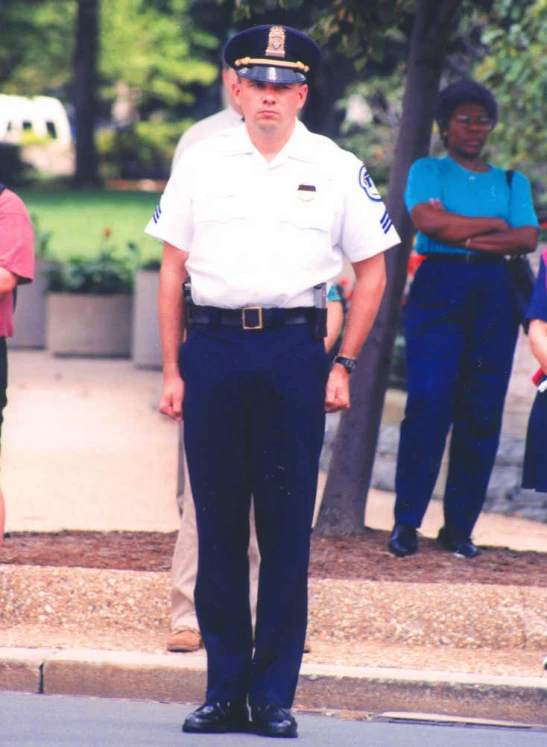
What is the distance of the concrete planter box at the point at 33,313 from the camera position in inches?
617

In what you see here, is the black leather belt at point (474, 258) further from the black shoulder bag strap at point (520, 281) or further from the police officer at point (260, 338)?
the police officer at point (260, 338)

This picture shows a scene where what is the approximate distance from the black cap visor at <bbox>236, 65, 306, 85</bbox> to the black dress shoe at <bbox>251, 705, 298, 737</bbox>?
1866mm

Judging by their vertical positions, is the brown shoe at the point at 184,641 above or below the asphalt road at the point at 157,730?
above

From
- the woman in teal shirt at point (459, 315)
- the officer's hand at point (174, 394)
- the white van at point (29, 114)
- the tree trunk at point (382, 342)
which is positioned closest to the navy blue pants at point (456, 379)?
the woman in teal shirt at point (459, 315)

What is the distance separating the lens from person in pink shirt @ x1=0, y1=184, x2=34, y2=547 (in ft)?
18.4

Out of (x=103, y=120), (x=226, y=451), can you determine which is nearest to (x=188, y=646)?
(x=226, y=451)

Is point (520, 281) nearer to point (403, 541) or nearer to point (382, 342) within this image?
point (382, 342)

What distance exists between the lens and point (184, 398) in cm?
464

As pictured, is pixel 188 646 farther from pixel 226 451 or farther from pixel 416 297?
pixel 416 297

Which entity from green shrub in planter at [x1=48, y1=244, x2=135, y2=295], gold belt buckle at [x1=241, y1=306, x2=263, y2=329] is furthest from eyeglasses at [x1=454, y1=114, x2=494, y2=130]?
green shrub in planter at [x1=48, y1=244, x2=135, y2=295]

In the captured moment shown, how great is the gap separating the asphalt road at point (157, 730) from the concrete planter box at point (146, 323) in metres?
9.14

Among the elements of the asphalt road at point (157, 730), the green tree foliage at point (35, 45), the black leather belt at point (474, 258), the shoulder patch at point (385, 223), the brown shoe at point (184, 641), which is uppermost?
the green tree foliage at point (35, 45)

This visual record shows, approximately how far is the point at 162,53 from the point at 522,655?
190 ft

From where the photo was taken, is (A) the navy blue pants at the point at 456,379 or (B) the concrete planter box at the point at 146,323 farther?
(B) the concrete planter box at the point at 146,323
